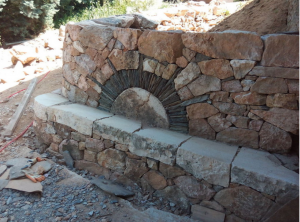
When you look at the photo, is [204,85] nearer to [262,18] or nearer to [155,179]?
[155,179]

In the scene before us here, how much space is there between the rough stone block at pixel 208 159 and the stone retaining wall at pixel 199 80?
16 centimetres

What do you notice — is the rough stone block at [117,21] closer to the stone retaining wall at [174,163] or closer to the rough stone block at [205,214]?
the stone retaining wall at [174,163]

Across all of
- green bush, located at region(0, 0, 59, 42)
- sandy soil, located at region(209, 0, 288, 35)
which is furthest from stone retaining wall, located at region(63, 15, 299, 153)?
green bush, located at region(0, 0, 59, 42)

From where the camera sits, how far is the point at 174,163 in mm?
2596

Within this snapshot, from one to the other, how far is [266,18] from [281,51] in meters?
1.64

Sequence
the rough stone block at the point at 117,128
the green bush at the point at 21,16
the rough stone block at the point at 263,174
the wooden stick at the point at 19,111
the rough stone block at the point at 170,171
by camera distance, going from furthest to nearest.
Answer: the green bush at the point at 21,16 → the wooden stick at the point at 19,111 → the rough stone block at the point at 117,128 → the rough stone block at the point at 170,171 → the rough stone block at the point at 263,174

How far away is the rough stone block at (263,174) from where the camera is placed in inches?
81.3

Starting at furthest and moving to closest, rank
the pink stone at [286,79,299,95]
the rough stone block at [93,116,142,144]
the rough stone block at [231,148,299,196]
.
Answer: the rough stone block at [93,116,142,144] → the pink stone at [286,79,299,95] → the rough stone block at [231,148,299,196]

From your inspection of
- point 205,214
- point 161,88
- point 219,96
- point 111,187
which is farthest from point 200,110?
point 111,187

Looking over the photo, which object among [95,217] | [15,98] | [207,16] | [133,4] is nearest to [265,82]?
[95,217]

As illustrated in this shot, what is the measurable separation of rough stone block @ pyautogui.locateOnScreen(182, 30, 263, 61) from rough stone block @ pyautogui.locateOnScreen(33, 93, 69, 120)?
1.94 metres

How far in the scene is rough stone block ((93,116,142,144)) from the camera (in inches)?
112

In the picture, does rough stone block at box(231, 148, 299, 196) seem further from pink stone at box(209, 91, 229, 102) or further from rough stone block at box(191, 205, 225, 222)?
pink stone at box(209, 91, 229, 102)

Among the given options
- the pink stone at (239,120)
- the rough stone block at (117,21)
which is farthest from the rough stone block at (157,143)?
the rough stone block at (117,21)
